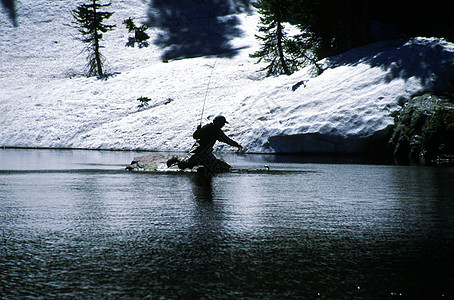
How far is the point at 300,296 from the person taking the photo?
8.71 ft

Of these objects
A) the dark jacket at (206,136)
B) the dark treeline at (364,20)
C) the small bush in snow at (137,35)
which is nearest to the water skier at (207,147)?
the dark jacket at (206,136)

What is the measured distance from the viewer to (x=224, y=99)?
2833cm

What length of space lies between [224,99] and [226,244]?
2471 centimetres

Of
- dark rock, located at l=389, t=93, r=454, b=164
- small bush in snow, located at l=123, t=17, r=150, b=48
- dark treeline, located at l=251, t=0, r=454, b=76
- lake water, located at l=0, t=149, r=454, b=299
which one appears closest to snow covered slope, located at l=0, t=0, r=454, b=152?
dark rock, located at l=389, t=93, r=454, b=164

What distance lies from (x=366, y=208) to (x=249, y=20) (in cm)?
5432

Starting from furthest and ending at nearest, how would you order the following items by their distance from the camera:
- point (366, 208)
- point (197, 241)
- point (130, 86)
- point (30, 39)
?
point (30, 39) < point (130, 86) < point (366, 208) < point (197, 241)

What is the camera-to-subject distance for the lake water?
281 centimetres

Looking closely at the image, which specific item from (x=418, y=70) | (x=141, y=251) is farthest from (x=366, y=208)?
(x=418, y=70)

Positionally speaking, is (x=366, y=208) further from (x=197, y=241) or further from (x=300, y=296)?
(x=300, y=296)

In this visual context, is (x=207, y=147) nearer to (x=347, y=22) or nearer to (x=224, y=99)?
(x=224, y=99)

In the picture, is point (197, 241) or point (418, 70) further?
point (418, 70)

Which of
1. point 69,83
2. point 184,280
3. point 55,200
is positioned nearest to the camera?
point 184,280

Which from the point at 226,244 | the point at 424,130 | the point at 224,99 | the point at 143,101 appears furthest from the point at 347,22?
the point at 226,244

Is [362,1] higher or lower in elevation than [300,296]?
higher
